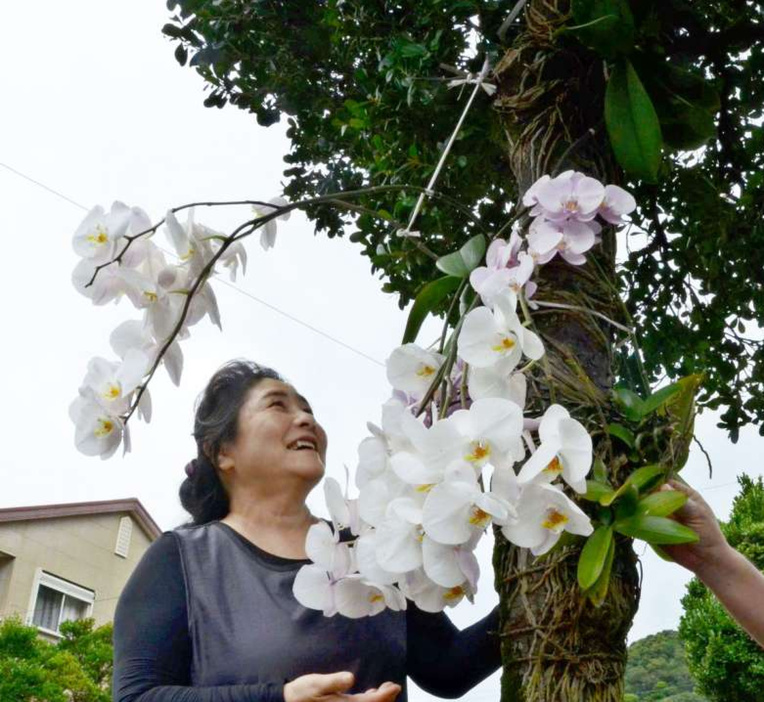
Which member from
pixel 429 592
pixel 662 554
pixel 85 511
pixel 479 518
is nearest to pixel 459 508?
pixel 479 518

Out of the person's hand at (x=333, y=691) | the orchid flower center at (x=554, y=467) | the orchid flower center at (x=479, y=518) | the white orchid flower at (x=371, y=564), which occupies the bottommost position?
the person's hand at (x=333, y=691)

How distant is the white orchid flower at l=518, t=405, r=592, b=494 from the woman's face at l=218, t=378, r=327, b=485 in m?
0.69

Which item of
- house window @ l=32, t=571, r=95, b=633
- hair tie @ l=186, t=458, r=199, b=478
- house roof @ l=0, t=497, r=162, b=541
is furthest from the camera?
house roof @ l=0, t=497, r=162, b=541

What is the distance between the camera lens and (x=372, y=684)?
1139mm

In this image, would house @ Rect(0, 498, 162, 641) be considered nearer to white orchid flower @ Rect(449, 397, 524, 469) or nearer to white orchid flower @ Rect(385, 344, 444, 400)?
white orchid flower @ Rect(385, 344, 444, 400)

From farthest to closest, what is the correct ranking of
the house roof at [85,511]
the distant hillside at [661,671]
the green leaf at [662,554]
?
the house roof at [85,511] → the distant hillside at [661,671] → the green leaf at [662,554]

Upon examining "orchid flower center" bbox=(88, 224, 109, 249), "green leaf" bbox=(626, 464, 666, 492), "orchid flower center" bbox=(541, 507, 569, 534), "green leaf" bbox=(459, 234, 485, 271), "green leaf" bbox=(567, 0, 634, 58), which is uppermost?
"green leaf" bbox=(567, 0, 634, 58)

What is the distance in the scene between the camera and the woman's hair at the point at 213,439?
1394mm

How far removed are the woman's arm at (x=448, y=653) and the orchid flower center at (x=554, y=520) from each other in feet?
1.57

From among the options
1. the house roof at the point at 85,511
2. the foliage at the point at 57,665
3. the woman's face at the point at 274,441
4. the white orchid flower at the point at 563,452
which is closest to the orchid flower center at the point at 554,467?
the white orchid flower at the point at 563,452

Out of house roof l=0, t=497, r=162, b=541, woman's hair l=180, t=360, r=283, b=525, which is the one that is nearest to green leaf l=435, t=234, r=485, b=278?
woman's hair l=180, t=360, r=283, b=525

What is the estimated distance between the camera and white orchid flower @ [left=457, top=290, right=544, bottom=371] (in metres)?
0.70

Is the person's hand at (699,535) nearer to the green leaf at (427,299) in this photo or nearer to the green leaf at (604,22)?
the green leaf at (427,299)

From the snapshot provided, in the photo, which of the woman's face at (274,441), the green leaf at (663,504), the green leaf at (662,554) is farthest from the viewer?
the woman's face at (274,441)
